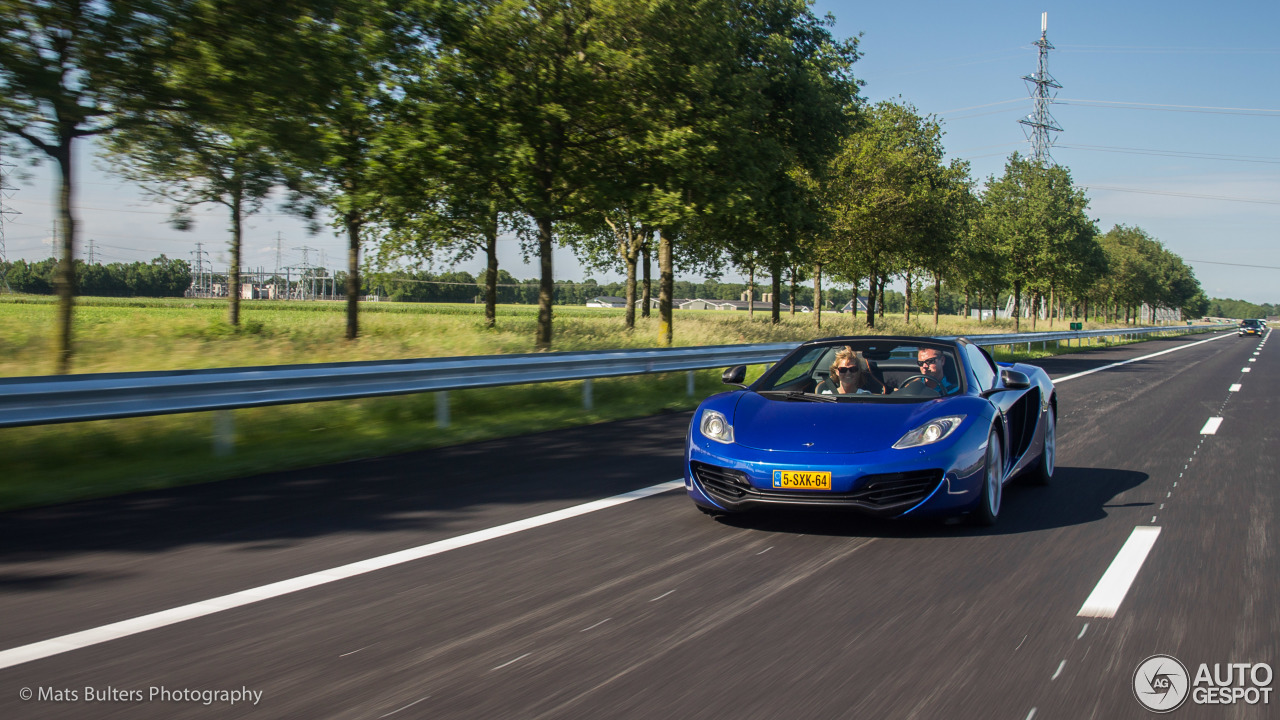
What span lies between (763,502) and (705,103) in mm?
16057

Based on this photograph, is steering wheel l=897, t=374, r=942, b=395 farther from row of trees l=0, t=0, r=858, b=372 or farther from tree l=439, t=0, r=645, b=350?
tree l=439, t=0, r=645, b=350

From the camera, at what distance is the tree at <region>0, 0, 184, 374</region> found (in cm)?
1029

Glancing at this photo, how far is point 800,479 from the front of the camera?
5203mm

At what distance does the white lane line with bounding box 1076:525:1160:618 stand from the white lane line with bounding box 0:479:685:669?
3051 millimetres

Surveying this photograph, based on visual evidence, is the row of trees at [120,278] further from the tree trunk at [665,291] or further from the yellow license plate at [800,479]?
the yellow license plate at [800,479]

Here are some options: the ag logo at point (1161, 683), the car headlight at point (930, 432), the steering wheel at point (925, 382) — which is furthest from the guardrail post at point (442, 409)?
the ag logo at point (1161, 683)

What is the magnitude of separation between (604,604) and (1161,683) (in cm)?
216

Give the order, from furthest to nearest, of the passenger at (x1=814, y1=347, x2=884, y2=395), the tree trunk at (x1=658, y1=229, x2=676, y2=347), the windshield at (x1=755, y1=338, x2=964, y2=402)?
the tree trunk at (x1=658, y1=229, x2=676, y2=347) < the passenger at (x1=814, y1=347, x2=884, y2=395) < the windshield at (x1=755, y1=338, x2=964, y2=402)

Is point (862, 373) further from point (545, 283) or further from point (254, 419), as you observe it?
point (545, 283)

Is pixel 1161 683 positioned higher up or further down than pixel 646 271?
further down

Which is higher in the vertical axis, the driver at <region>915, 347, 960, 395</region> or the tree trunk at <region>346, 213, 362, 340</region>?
the tree trunk at <region>346, 213, 362, 340</region>

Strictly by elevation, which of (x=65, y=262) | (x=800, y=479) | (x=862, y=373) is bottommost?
(x=800, y=479)

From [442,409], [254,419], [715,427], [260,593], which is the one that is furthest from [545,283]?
[260,593]

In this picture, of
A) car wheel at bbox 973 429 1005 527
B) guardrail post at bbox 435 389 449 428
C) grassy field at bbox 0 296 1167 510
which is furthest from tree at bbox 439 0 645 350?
car wheel at bbox 973 429 1005 527
